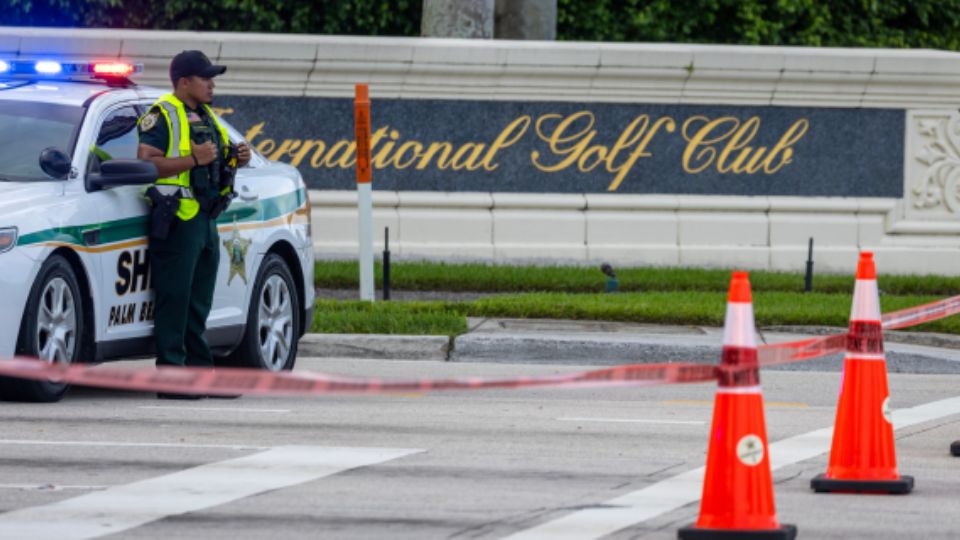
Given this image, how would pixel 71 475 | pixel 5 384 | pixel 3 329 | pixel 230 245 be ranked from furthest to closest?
pixel 230 245 → pixel 5 384 → pixel 3 329 → pixel 71 475

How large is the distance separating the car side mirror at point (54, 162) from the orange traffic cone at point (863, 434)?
421 cm

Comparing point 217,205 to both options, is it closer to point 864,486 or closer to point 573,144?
point 864,486

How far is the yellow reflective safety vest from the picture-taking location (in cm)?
1077

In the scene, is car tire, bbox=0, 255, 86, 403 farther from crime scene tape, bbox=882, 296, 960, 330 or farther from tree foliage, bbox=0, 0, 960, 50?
tree foliage, bbox=0, 0, 960, 50

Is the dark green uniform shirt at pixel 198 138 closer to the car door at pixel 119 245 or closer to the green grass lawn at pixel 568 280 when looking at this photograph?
the car door at pixel 119 245

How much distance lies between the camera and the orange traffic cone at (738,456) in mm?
→ 6859

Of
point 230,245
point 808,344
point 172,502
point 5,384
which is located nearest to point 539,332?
point 230,245

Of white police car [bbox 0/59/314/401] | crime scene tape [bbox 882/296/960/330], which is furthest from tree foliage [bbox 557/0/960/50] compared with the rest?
crime scene tape [bbox 882/296/960/330]

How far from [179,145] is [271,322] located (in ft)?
5.19

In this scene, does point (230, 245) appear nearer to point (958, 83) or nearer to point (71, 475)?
point (71, 475)

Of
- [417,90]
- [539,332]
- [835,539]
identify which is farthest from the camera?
[417,90]

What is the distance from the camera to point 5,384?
34.1 feet

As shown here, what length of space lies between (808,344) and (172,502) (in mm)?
2673

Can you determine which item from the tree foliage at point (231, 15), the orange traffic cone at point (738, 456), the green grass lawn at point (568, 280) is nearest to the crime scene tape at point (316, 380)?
the orange traffic cone at point (738, 456)
